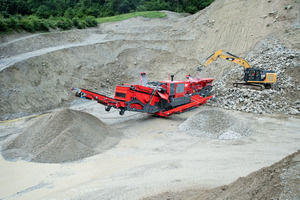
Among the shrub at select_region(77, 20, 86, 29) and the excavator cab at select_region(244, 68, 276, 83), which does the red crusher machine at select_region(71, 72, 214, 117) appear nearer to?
the excavator cab at select_region(244, 68, 276, 83)

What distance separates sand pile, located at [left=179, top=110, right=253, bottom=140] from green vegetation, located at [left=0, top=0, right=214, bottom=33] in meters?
16.4

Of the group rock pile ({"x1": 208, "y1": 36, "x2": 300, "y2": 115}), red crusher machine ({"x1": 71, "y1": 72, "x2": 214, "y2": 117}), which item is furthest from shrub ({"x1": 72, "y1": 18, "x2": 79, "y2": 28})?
→ rock pile ({"x1": 208, "y1": 36, "x2": 300, "y2": 115})

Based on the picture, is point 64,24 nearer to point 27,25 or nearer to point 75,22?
point 75,22

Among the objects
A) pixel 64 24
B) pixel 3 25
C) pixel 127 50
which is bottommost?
pixel 127 50

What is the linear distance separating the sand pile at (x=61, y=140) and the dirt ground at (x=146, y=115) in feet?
1.03

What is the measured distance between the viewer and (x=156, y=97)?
11148 mm

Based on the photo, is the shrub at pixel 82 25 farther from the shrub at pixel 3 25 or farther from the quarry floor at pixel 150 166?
the quarry floor at pixel 150 166

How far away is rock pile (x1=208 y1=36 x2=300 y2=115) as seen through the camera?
1213 cm

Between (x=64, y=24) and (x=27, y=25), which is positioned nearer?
(x=27, y=25)

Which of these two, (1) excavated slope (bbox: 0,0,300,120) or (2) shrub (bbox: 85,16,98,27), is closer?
(1) excavated slope (bbox: 0,0,300,120)

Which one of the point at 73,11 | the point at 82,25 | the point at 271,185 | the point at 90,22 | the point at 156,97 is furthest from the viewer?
the point at 73,11

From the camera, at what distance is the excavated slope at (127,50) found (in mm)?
13734

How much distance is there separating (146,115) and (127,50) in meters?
10.7

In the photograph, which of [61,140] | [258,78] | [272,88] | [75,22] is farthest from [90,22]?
[61,140]
